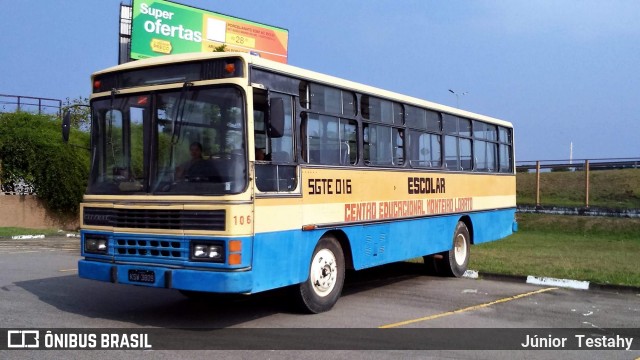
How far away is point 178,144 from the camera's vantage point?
7.82 metres

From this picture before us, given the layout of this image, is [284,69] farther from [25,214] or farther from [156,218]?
[25,214]

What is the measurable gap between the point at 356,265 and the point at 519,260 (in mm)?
6692

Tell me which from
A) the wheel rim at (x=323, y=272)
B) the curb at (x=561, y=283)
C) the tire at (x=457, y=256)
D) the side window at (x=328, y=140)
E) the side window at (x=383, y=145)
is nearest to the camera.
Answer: the side window at (x=328, y=140)

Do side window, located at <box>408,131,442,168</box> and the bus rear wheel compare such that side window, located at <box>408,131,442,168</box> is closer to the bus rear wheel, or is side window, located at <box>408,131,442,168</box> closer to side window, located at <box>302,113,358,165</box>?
the bus rear wheel

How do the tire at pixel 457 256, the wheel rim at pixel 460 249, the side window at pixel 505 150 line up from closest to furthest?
1. the tire at pixel 457 256
2. the wheel rim at pixel 460 249
3. the side window at pixel 505 150

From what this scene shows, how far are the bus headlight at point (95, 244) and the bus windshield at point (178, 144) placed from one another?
58 centimetres

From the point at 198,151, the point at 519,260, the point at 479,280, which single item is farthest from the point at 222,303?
the point at 519,260

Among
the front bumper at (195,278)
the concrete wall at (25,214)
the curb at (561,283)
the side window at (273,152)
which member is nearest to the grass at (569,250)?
the curb at (561,283)

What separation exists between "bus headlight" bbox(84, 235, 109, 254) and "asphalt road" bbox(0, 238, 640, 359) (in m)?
0.85

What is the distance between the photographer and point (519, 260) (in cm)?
1506

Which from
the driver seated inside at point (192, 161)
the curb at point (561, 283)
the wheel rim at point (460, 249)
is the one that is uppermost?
the driver seated inside at point (192, 161)

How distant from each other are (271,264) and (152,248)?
140cm

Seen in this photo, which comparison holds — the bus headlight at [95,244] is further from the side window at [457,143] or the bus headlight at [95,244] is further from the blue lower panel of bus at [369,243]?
the side window at [457,143]

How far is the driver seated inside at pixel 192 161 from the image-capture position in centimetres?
774
